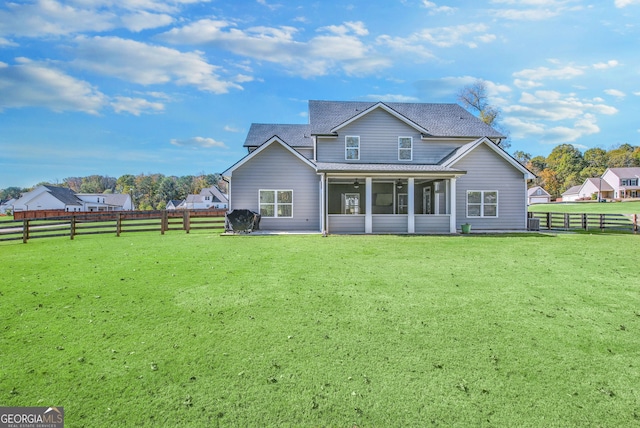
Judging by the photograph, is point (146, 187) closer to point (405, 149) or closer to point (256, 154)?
point (256, 154)

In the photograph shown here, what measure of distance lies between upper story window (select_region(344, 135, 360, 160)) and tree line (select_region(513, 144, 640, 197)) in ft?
272

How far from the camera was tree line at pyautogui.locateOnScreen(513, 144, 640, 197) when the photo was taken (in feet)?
277

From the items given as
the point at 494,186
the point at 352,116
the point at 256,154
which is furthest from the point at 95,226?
the point at 494,186

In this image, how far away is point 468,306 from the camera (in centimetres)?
552

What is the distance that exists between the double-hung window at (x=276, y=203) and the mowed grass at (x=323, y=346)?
1109 cm

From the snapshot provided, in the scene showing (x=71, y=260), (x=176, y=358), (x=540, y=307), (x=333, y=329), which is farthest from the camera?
(x=71, y=260)

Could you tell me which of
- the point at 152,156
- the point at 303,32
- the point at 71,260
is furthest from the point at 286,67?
the point at 152,156

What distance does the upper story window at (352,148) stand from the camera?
19.9 metres

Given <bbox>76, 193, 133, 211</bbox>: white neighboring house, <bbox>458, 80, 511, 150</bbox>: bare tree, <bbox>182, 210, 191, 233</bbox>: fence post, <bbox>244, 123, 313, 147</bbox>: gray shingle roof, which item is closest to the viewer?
<bbox>182, 210, 191, 233</bbox>: fence post

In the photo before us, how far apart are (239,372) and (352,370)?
121 cm

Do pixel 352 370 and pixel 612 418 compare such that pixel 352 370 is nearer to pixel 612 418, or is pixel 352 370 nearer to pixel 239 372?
pixel 239 372

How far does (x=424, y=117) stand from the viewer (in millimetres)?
22969

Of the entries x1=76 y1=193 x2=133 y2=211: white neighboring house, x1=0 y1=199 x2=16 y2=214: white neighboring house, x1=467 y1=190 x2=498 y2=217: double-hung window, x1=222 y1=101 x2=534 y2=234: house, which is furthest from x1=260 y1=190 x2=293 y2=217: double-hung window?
x1=0 y1=199 x2=16 y2=214: white neighboring house

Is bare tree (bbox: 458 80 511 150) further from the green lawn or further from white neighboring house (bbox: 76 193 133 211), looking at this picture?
white neighboring house (bbox: 76 193 133 211)
